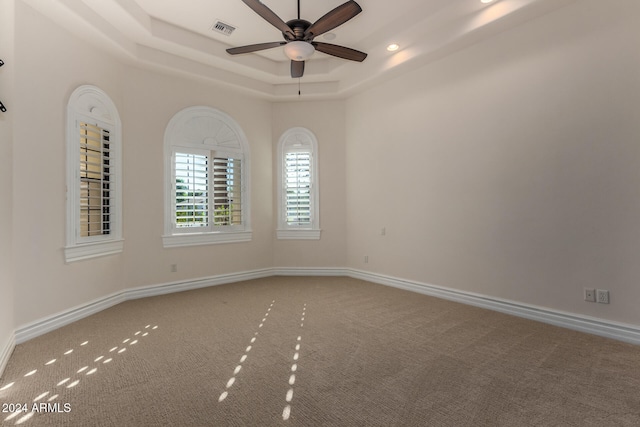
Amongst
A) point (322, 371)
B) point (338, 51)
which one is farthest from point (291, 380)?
point (338, 51)

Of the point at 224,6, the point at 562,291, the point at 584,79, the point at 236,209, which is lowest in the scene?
the point at 562,291

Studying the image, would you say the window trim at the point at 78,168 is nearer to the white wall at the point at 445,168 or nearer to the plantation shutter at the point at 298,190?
the white wall at the point at 445,168

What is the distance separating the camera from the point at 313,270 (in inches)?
221

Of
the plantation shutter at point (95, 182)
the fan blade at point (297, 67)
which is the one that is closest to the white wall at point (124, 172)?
the plantation shutter at point (95, 182)

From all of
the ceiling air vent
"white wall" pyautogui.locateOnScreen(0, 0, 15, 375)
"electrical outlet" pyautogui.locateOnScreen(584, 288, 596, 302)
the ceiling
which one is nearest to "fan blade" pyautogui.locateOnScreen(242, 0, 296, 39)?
the ceiling

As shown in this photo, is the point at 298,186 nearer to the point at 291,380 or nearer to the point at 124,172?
the point at 124,172

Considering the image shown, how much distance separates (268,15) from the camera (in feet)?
9.36

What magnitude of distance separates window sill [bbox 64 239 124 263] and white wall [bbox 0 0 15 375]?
0.79 metres

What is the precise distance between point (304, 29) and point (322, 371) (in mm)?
3064

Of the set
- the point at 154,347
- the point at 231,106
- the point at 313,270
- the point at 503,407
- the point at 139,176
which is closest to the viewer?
the point at 503,407

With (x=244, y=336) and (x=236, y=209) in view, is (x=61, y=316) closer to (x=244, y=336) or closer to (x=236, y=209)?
(x=244, y=336)

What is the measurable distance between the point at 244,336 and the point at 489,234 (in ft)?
9.66

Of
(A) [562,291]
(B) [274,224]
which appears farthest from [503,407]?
(B) [274,224]

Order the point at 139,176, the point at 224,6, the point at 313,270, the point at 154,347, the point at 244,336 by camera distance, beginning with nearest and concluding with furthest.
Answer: the point at 154,347 → the point at 244,336 → the point at 224,6 → the point at 139,176 → the point at 313,270
